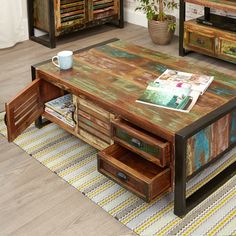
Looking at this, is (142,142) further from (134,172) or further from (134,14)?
(134,14)

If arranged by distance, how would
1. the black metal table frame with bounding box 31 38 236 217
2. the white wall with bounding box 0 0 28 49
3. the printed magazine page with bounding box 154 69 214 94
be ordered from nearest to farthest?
1. the black metal table frame with bounding box 31 38 236 217
2. the printed magazine page with bounding box 154 69 214 94
3. the white wall with bounding box 0 0 28 49

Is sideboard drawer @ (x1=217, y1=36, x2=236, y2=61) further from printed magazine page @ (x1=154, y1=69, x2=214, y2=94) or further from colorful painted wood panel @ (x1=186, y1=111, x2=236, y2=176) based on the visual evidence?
colorful painted wood panel @ (x1=186, y1=111, x2=236, y2=176)

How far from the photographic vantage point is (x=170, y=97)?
2139mm

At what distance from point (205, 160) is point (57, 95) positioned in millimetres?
983

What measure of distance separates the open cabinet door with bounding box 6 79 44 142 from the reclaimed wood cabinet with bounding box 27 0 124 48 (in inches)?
57.2

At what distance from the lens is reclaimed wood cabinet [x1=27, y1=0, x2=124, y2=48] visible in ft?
12.6

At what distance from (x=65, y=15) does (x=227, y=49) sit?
135 cm

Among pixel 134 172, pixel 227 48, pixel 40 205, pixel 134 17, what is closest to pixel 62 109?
pixel 40 205

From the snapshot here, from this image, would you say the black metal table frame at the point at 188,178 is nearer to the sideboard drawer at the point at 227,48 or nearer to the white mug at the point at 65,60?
the white mug at the point at 65,60

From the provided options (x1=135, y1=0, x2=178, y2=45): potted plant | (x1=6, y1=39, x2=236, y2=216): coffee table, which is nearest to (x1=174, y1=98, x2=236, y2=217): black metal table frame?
(x1=6, y1=39, x2=236, y2=216): coffee table

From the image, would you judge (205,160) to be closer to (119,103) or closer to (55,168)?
(119,103)

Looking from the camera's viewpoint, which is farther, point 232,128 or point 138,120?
point 232,128

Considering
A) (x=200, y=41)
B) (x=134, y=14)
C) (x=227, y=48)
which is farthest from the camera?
(x=134, y=14)

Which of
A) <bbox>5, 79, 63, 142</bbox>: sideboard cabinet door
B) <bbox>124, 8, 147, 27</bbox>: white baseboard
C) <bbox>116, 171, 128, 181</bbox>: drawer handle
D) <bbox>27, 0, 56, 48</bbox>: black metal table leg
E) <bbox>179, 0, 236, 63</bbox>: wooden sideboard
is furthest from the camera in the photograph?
<bbox>124, 8, 147, 27</bbox>: white baseboard
